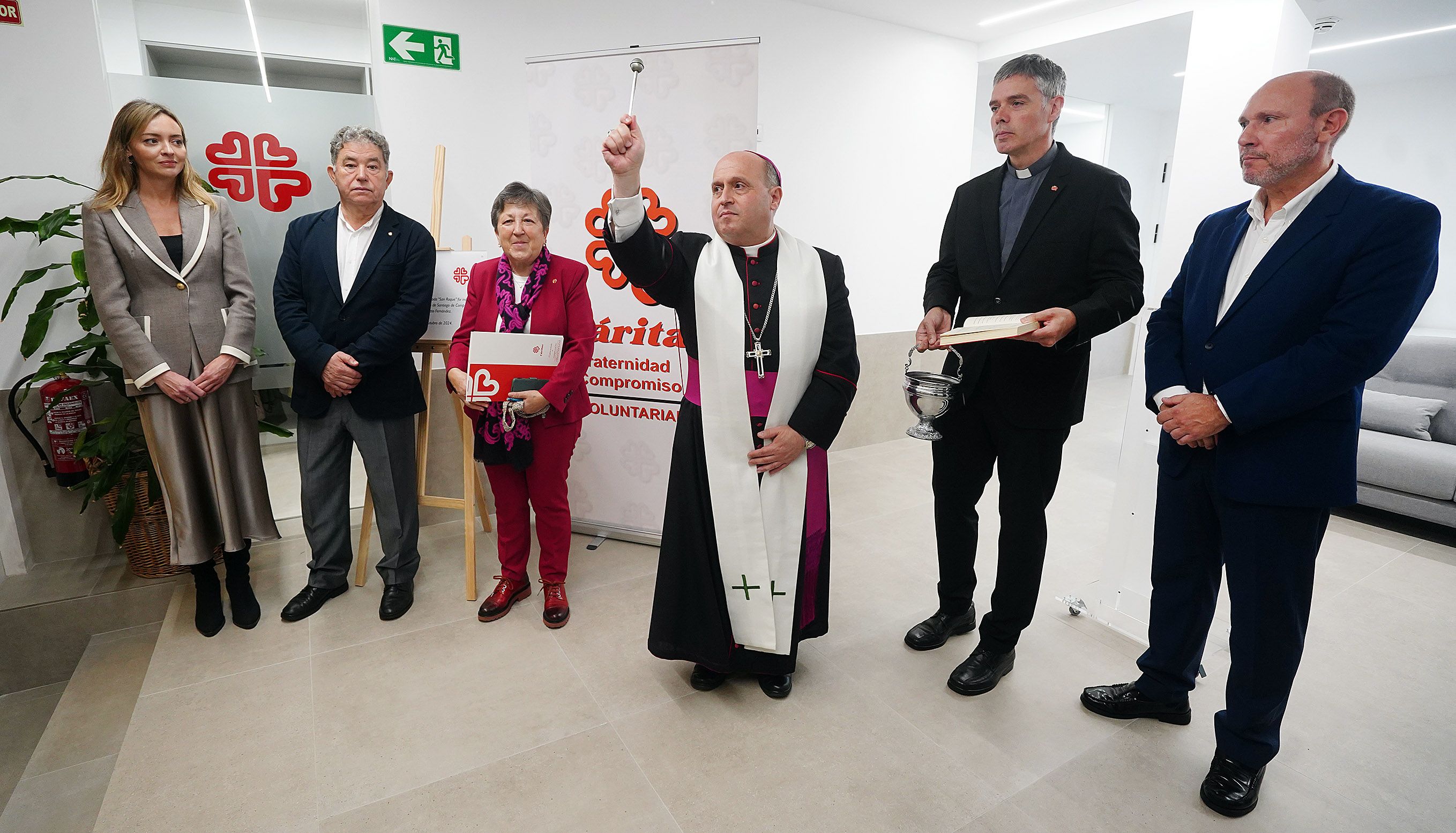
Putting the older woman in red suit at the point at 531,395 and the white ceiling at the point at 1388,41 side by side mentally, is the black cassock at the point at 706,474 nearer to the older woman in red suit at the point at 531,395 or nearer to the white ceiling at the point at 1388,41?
the older woman in red suit at the point at 531,395

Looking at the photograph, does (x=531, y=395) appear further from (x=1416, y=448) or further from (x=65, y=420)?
(x=1416, y=448)

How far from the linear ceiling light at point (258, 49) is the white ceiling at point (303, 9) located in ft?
0.06

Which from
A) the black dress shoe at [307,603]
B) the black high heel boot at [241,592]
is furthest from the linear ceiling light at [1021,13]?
the black high heel boot at [241,592]

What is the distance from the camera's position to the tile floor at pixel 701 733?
1889mm

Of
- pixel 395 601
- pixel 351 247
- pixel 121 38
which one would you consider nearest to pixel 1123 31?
pixel 351 247

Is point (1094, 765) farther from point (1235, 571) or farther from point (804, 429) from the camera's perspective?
point (804, 429)

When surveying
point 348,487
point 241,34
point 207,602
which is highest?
point 241,34

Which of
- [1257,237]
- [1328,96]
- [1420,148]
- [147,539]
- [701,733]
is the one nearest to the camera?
[1328,96]

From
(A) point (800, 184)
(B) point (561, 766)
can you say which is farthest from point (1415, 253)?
(A) point (800, 184)

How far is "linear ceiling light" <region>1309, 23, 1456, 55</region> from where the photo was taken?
4648 mm

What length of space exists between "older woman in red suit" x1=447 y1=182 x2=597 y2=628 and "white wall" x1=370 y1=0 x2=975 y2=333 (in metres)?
0.69

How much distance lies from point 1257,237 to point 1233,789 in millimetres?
1454

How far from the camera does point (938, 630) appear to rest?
2.69 meters

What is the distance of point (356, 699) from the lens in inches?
91.6
